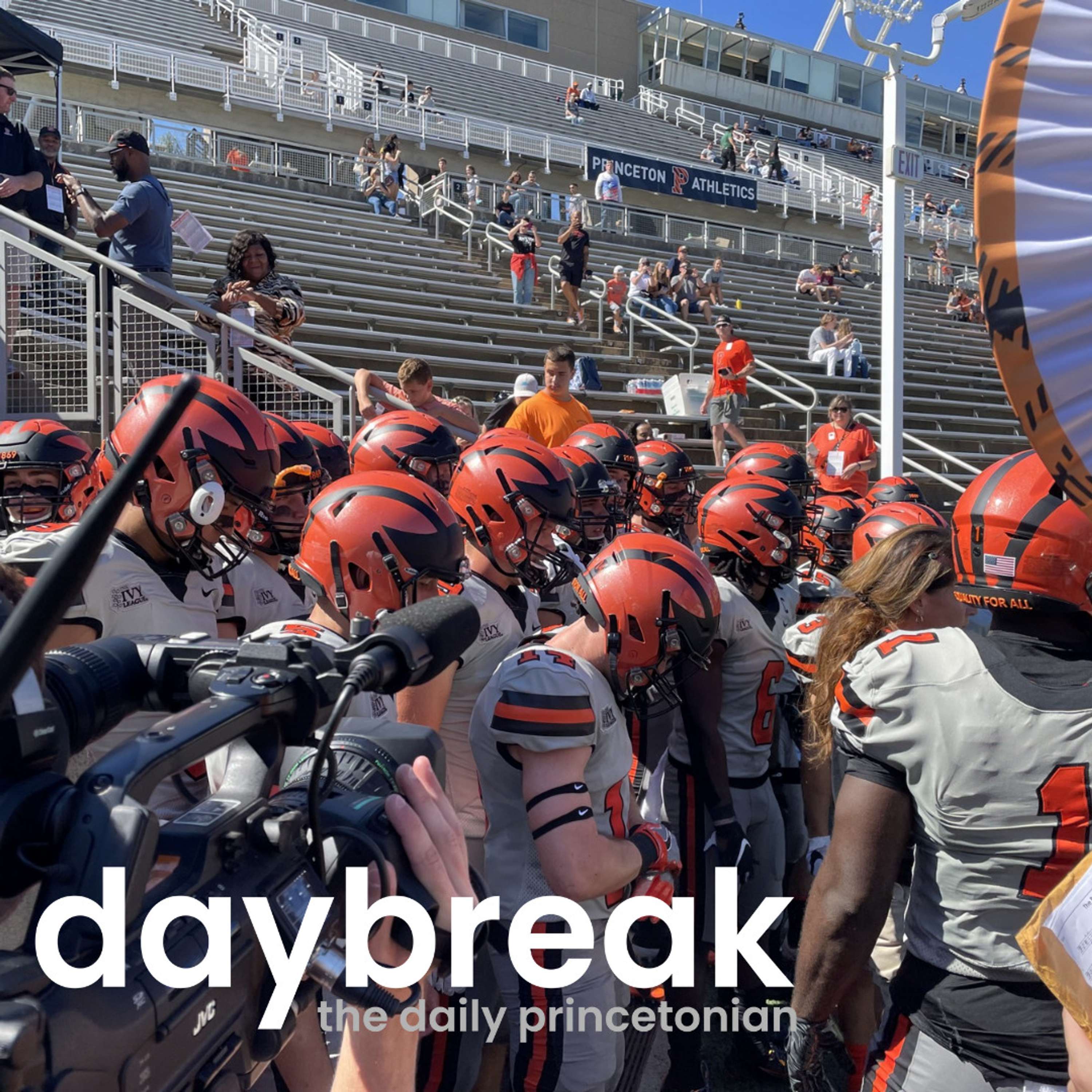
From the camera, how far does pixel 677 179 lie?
31094 mm

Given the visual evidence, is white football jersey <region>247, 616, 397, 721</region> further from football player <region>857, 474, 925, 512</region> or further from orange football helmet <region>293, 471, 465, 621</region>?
football player <region>857, 474, 925, 512</region>

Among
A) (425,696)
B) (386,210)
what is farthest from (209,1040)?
(386,210)

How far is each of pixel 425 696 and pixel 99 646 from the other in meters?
1.61

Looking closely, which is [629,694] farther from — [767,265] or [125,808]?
[767,265]

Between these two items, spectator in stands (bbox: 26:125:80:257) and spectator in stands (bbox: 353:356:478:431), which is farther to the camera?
spectator in stands (bbox: 26:125:80:257)

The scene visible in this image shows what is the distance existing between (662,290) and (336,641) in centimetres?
1837

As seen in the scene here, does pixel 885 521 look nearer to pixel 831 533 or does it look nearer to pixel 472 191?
pixel 831 533

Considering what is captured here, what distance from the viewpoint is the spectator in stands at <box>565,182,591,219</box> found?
22984 mm

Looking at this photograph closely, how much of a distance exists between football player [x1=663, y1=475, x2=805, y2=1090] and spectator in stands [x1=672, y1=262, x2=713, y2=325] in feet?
50.2

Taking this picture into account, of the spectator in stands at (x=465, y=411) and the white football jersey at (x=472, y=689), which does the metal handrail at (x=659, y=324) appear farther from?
the white football jersey at (x=472, y=689)

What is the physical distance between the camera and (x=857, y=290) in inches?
1076

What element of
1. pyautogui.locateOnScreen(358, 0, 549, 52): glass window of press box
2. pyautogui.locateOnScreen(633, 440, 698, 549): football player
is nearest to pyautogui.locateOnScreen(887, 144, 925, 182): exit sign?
pyautogui.locateOnScreen(633, 440, 698, 549): football player

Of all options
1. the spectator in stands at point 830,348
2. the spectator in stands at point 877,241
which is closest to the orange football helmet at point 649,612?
the spectator in stands at point 830,348

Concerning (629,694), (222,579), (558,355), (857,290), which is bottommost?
(629,694)
